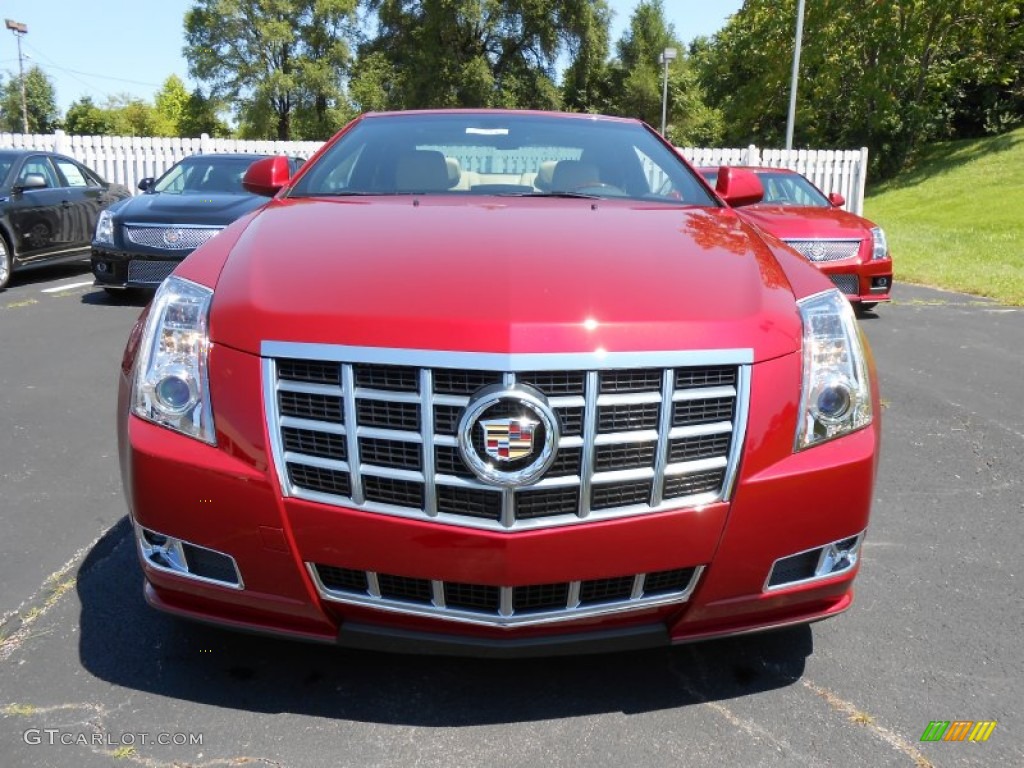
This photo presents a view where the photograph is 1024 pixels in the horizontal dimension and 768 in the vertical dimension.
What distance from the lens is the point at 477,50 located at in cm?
4306

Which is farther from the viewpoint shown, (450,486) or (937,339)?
(937,339)

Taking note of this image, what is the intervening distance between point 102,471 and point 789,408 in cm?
323

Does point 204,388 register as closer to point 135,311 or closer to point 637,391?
point 637,391

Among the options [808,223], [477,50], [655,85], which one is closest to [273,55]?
[477,50]

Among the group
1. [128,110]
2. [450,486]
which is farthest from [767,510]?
[128,110]

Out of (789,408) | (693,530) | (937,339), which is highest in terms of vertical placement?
(789,408)

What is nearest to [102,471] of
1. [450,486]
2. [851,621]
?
[450,486]

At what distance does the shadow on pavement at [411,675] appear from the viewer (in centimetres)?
231

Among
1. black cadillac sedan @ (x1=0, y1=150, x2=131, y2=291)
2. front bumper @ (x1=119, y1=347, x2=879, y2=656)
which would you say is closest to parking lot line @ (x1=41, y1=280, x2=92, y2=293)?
black cadillac sedan @ (x1=0, y1=150, x2=131, y2=291)

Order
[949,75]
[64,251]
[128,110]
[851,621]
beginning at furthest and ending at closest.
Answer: [128,110] < [949,75] < [64,251] < [851,621]

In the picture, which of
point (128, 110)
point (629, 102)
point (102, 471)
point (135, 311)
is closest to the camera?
point (102, 471)

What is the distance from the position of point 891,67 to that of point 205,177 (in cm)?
2784

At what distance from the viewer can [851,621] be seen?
2.84 m

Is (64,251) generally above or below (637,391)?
below
